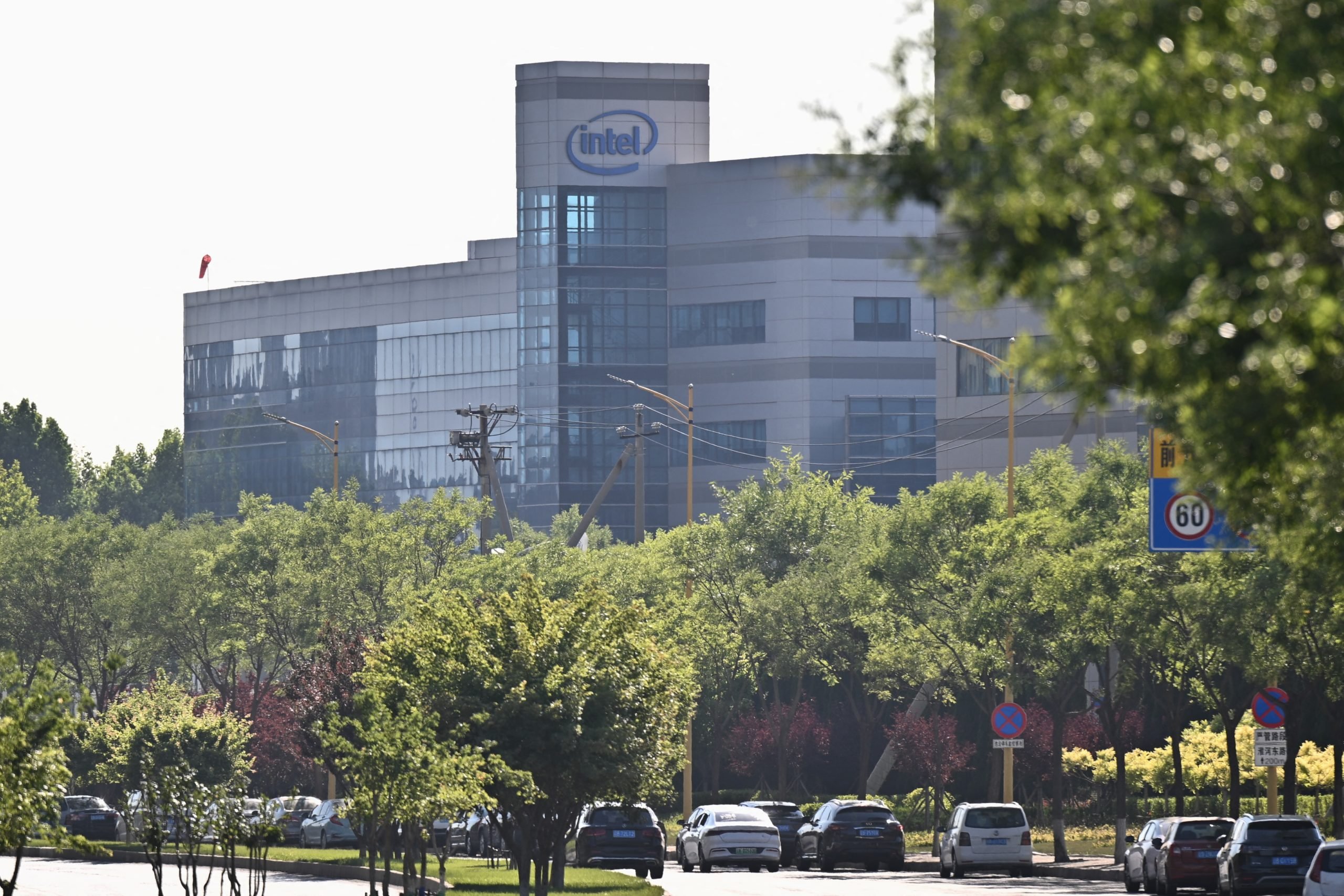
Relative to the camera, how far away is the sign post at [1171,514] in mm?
32031

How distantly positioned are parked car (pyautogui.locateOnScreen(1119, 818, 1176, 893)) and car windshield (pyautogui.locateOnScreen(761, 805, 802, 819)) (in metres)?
12.9

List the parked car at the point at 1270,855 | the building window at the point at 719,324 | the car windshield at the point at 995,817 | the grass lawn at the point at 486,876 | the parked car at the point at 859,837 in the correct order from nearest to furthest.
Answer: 1. the parked car at the point at 1270,855
2. the grass lawn at the point at 486,876
3. the car windshield at the point at 995,817
4. the parked car at the point at 859,837
5. the building window at the point at 719,324

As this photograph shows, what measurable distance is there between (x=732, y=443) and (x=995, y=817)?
283 feet

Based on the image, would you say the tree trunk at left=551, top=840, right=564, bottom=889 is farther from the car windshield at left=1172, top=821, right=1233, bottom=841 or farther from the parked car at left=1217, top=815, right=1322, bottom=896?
the parked car at left=1217, top=815, right=1322, bottom=896

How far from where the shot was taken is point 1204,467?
942cm

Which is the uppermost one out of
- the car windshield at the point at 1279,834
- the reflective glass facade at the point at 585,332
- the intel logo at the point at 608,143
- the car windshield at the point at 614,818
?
the intel logo at the point at 608,143

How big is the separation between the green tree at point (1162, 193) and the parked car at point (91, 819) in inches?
1947

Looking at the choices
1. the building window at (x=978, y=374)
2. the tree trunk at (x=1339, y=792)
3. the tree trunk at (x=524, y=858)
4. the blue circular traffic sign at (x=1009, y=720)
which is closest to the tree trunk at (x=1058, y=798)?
the blue circular traffic sign at (x=1009, y=720)

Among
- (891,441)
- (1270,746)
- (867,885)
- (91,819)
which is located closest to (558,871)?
(867,885)

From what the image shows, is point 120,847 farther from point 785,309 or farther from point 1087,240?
point 785,309

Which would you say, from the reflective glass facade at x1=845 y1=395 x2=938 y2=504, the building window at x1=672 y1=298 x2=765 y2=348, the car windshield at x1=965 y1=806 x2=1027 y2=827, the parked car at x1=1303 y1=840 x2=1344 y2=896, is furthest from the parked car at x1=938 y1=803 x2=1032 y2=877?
the building window at x1=672 y1=298 x2=765 y2=348

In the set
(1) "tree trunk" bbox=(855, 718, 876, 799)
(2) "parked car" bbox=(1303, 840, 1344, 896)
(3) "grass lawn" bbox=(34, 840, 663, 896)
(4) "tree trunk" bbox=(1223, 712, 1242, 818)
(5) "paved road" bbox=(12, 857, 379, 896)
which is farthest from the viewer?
(1) "tree trunk" bbox=(855, 718, 876, 799)

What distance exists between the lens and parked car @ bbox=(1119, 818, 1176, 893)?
3406 centimetres

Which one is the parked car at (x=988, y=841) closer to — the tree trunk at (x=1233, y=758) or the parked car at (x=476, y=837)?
the tree trunk at (x=1233, y=758)
